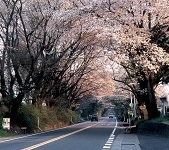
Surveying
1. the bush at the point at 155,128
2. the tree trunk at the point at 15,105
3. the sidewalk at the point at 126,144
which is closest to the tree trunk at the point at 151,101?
the bush at the point at 155,128

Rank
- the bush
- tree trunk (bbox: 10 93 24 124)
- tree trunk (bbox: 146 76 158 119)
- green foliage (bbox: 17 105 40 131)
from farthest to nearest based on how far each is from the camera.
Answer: green foliage (bbox: 17 105 40 131), tree trunk (bbox: 10 93 24 124), tree trunk (bbox: 146 76 158 119), the bush

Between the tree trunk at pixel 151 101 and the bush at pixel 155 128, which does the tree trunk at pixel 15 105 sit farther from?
the bush at pixel 155 128

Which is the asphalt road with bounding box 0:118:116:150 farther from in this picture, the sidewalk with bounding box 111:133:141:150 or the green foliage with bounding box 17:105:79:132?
the green foliage with bounding box 17:105:79:132

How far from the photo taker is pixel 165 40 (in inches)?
1168

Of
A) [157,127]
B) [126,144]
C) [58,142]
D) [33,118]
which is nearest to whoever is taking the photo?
[126,144]

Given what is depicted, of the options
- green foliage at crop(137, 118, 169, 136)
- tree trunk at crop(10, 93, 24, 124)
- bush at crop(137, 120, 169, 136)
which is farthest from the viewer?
tree trunk at crop(10, 93, 24, 124)

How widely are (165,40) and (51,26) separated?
8.99 meters

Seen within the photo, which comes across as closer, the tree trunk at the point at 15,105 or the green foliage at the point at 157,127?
the green foliage at the point at 157,127

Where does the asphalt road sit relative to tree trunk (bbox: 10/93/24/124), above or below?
below

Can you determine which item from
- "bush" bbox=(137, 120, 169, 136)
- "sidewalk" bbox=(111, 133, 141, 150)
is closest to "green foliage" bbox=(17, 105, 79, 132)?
"bush" bbox=(137, 120, 169, 136)

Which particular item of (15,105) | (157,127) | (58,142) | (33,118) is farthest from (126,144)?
(33,118)

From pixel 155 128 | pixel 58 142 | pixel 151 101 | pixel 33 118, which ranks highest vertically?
pixel 151 101

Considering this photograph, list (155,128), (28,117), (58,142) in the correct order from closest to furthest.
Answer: (58,142)
(155,128)
(28,117)

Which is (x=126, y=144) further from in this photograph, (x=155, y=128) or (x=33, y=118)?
(x=33, y=118)
